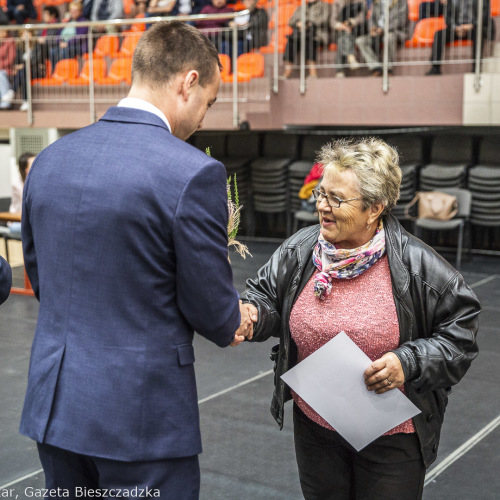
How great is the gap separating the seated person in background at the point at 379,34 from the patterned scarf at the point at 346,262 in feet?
26.7

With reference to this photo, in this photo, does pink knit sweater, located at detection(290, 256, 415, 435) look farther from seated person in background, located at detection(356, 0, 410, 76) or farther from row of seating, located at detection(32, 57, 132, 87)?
row of seating, located at detection(32, 57, 132, 87)

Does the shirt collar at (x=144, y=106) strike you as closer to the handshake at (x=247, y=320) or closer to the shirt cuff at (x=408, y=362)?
the handshake at (x=247, y=320)

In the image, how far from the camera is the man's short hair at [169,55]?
5.67ft

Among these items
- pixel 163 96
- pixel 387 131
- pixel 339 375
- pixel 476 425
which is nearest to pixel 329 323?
pixel 339 375

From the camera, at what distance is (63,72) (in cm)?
1243

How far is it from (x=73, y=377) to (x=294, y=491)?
2.04m

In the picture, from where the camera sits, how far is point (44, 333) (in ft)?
5.79

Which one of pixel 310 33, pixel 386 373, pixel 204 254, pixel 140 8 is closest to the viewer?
pixel 204 254

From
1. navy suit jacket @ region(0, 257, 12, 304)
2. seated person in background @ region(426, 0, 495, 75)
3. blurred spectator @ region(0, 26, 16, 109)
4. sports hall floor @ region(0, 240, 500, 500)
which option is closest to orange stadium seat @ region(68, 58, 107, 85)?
blurred spectator @ region(0, 26, 16, 109)

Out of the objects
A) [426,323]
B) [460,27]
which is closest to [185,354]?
[426,323]

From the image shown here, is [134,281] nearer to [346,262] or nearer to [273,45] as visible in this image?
[346,262]

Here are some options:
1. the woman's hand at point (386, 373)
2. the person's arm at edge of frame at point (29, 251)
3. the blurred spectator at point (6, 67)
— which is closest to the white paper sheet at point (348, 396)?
the woman's hand at point (386, 373)

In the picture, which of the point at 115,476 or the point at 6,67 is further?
the point at 6,67

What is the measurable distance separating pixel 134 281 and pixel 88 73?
11165mm
